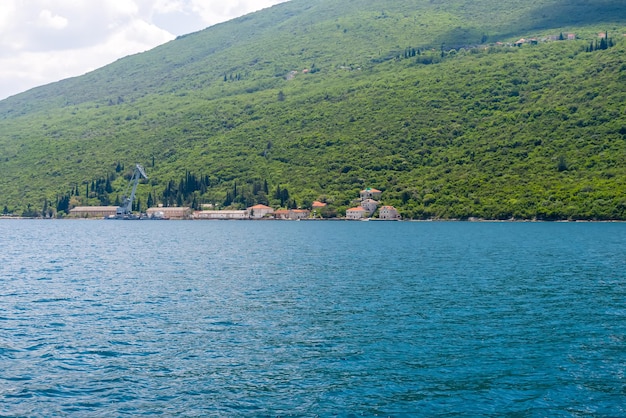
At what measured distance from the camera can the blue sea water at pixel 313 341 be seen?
19.5 meters

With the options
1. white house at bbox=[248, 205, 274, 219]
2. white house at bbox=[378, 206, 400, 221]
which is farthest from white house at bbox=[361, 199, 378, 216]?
white house at bbox=[248, 205, 274, 219]

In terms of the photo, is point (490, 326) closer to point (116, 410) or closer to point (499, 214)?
point (116, 410)

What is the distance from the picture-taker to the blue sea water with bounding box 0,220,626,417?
1947cm

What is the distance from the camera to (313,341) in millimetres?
26578

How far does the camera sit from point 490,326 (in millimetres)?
29797

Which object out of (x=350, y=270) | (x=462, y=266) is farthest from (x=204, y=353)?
(x=462, y=266)

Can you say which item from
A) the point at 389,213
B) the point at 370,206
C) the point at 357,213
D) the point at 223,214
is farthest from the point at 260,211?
the point at 389,213

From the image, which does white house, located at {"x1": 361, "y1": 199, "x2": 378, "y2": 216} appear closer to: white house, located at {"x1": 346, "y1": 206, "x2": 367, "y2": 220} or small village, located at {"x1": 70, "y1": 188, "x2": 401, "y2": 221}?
small village, located at {"x1": 70, "y1": 188, "x2": 401, "y2": 221}

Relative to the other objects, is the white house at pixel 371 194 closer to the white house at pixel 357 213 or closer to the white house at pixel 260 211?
the white house at pixel 357 213

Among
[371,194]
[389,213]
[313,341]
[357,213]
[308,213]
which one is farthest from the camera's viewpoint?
[308,213]

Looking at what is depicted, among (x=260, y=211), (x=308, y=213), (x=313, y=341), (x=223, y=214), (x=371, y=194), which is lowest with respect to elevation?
(x=313, y=341)

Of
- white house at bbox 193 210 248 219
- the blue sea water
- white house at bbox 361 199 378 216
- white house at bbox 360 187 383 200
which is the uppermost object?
white house at bbox 360 187 383 200

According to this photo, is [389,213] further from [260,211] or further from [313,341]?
[313,341]

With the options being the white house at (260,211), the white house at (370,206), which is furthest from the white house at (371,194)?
the white house at (260,211)
